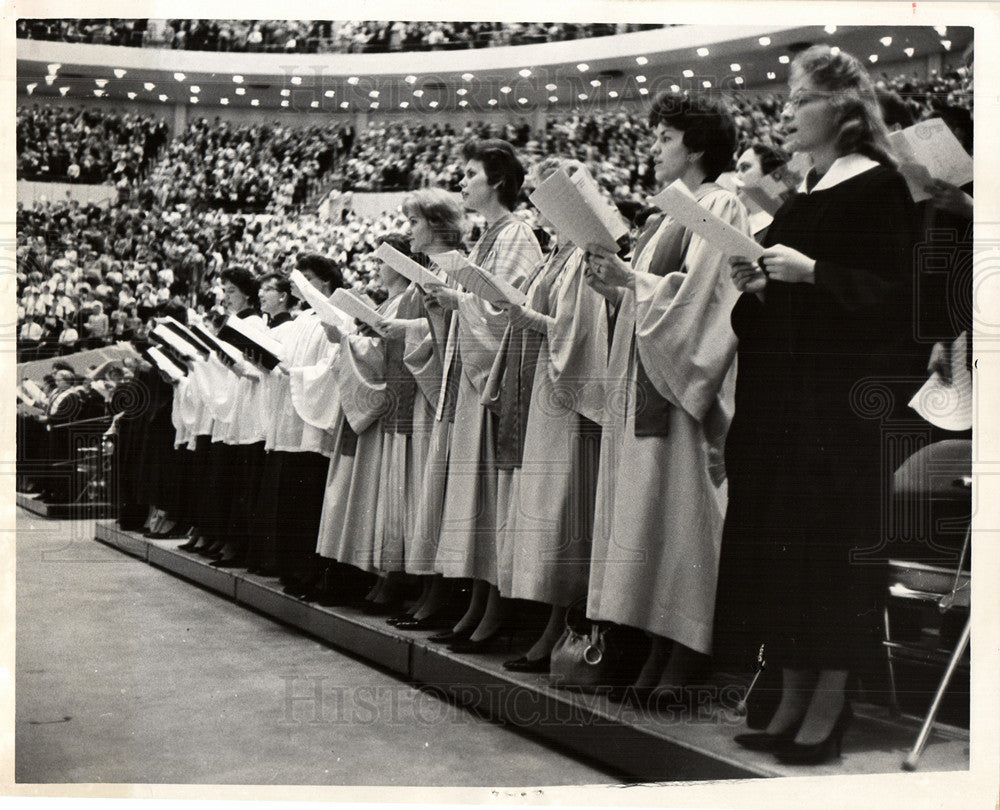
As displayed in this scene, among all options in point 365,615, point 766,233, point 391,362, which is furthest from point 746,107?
point 365,615

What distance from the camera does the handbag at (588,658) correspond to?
3617 mm

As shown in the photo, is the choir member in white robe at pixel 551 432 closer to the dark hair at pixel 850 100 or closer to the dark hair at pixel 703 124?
the dark hair at pixel 703 124

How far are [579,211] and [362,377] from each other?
1.05 meters

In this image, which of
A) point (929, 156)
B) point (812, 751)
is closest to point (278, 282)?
point (929, 156)

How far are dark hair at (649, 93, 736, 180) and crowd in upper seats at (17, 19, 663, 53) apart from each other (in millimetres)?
361

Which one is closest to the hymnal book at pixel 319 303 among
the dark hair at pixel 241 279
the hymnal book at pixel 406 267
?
the dark hair at pixel 241 279

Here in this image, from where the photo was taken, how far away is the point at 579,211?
3.49 metres

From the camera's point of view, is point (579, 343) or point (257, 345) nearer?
point (579, 343)

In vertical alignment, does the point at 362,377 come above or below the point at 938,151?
below

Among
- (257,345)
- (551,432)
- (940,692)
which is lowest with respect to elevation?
(940,692)

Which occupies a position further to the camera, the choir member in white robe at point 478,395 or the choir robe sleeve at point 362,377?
the choir robe sleeve at point 362,377

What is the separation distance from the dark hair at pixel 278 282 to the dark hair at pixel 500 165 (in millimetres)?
740

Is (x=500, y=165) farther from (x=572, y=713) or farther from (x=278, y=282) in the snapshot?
(x=572, y=713)

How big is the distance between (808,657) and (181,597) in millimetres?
2068
